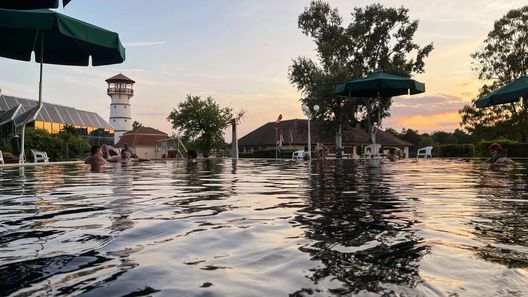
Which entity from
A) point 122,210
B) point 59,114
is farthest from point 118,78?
point 122,210

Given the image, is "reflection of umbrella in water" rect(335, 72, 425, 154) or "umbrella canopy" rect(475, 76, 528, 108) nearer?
"umbrella canopy" rect(475, 76, 528, 108)

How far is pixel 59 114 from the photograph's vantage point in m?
54.2

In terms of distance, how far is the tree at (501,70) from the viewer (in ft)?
135

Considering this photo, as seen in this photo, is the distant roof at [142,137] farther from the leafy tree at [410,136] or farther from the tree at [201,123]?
the leafy tree at [410,136]

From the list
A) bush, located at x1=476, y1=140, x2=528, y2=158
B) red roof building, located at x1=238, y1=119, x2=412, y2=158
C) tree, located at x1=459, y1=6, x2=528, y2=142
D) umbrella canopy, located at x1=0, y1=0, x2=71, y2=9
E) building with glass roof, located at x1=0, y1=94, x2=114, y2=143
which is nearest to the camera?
umbrella canopy, located at x1=0, y1=0, x2=71, y2=9

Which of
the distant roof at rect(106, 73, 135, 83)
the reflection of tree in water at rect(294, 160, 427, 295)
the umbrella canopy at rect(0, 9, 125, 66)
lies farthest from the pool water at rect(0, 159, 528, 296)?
the distant roof at rect(106, 73, 135, 83)

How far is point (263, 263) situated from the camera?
252cm

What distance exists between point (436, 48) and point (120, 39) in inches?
1333

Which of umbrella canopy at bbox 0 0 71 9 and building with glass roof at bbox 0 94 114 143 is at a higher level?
building with glass roof at bbox 0 94 114 143

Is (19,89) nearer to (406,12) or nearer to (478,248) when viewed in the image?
(406,12)

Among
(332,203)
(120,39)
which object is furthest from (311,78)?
(332,203)

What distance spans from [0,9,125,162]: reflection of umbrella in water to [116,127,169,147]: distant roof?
162 feet

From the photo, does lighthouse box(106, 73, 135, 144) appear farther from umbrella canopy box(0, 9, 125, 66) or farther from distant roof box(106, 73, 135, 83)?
umbrella canopy box(0, 9, 125, 66)

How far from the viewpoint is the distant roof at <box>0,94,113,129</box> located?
145ft
